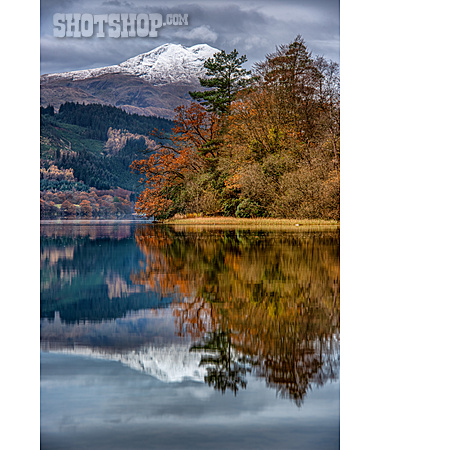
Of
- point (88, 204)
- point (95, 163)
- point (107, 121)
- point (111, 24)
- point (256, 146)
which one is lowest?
point (88, 204)

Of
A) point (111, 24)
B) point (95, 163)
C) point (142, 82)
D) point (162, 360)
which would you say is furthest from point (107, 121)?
point (162, 360)

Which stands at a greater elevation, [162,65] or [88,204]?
[162,65]

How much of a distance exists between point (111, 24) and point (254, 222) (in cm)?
771

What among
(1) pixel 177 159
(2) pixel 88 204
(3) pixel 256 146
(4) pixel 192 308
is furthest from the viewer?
(3) pixel 256 146

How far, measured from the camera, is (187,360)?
140 inches

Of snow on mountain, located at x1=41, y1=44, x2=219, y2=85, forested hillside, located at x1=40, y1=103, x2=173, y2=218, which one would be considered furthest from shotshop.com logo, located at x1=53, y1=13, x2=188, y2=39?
forested hillside, located at x1=40, y1=103, x2=173, y2=218

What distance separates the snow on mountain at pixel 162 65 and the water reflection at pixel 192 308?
1884 mm

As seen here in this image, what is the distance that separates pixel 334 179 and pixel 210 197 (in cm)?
240

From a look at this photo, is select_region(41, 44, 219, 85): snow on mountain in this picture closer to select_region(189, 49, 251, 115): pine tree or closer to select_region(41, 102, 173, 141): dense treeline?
select_region(189, 49, 251, 115): pine tree

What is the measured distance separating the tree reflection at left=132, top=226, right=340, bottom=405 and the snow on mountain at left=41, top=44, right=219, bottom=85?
86.9 inches

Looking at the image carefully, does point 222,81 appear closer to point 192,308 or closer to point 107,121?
point 107,121

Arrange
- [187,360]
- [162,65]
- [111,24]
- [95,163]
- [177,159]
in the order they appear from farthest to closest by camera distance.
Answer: [177,159], [95,163], [162,65], [111,24], [187,360]
